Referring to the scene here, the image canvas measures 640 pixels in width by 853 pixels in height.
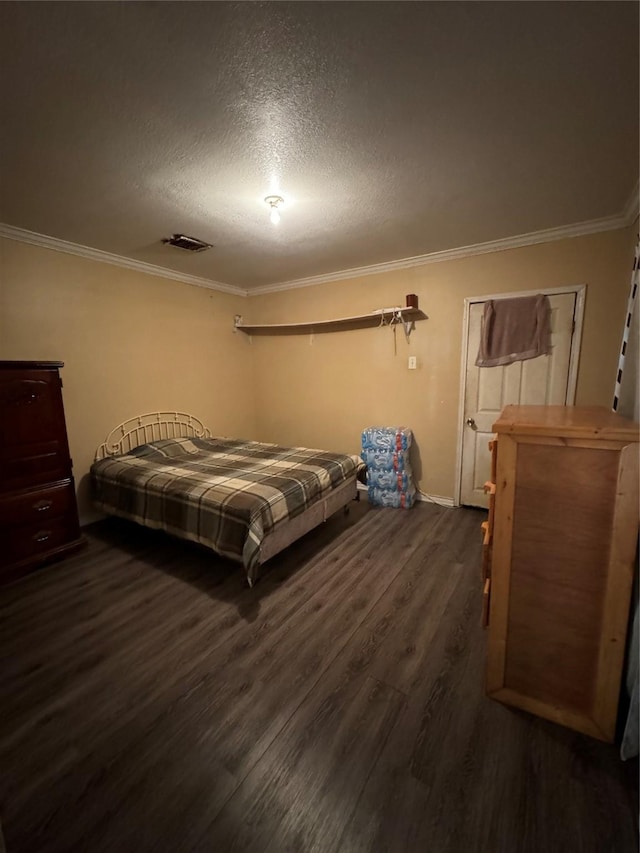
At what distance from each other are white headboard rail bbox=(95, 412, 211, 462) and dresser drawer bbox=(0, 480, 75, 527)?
674 mm

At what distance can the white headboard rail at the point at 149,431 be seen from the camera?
3369mm

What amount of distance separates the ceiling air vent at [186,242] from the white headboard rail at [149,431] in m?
1.70

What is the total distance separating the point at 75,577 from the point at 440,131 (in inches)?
137

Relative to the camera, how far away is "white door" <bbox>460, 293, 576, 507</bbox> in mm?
2877

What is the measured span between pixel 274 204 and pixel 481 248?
6.39 feet

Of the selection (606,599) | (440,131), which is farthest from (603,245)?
(606,599)

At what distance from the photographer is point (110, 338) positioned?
129 inches

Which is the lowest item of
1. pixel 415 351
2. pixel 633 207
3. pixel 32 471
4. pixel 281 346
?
pixel 32 471

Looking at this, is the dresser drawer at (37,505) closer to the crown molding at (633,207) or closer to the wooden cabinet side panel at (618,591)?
the wooden cabinet side panel at (618,591)

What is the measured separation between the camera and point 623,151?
5.82 feet

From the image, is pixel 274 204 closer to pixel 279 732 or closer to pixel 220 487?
pixel 220 487

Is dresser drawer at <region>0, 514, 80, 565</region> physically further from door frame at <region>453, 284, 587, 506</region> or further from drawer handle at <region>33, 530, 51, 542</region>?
door frame at <region>453, 284, 587, 506</region>

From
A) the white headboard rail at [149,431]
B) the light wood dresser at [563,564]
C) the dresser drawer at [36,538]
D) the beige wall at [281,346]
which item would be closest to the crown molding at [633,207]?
the beige wall at [281,346]

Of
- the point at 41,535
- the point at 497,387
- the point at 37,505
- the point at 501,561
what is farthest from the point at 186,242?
the point at 501,561
